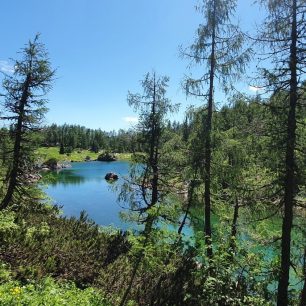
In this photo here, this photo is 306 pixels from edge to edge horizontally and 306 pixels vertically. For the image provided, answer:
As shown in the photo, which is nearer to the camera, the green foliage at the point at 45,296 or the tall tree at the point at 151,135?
the green foliage at the point at 45,296

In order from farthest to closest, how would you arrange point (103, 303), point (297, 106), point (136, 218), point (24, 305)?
1. point (136, 218)
2. point (297, 106)
3. point (103, 303)
4. point (24, 305)

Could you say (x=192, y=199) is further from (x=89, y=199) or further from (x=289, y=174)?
(x=89, y=199)

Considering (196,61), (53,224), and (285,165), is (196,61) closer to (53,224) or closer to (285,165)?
(285,165)

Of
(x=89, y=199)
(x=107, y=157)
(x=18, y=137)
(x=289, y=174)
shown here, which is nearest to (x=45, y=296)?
(x=289, y=174)

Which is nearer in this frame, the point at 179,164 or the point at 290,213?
the point at 290,213

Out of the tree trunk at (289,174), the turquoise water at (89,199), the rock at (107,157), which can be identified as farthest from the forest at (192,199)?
the rock at (107,157)

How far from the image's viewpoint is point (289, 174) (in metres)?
11.3

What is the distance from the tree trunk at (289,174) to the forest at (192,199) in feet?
Result: 0.11

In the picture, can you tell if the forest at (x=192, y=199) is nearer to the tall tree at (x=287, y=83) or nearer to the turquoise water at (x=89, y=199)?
the tall tree at (x=287, y=83)

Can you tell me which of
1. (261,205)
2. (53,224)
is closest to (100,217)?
(53,224)

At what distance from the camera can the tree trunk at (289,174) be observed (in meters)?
A: 11.0

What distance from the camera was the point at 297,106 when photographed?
1124 centimetres

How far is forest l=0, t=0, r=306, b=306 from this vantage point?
9688 mm

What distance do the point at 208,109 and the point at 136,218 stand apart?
20.6ft
